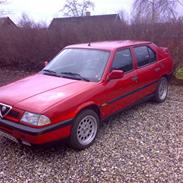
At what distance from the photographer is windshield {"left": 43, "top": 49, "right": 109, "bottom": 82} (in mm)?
4789

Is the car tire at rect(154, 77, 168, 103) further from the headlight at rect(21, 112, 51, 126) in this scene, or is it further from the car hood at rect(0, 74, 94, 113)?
the headlight at rect(21, 112, 51, 126)

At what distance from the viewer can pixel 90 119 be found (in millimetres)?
4488

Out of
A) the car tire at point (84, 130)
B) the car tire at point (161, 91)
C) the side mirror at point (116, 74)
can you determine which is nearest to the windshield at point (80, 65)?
the side mirror at point (116, 74)

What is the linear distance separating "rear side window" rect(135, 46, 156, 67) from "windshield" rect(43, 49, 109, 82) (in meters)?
A: 0.94

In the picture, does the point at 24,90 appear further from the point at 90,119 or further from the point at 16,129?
the point at 90,119

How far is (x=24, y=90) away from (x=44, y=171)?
133 centimetres

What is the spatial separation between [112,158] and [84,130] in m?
0.64

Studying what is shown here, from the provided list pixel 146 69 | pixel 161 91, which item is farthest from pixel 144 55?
pixel 161 91

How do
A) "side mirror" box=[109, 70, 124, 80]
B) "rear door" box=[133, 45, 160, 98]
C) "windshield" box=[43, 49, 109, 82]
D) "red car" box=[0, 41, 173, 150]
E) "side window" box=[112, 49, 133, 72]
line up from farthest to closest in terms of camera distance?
"rear door" box=[133, 45, 160, 98] → "side window" box=[112, 49, 133, 72] → "windshield" box=[43, 49, 109, 82] → "side mirror" box=[109, 70, 124, 80] → "red car" box=[0, 41, 173, 150]

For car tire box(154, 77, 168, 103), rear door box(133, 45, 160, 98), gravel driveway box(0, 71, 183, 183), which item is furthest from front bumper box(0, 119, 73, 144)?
car tire box(154, 77, 168, 103)

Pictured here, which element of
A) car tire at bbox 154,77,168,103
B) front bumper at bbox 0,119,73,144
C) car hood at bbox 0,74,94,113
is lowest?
car tire at bbox 154,77,168,103

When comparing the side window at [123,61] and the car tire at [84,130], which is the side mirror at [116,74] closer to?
the side window at [123,61]

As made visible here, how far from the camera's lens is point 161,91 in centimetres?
665

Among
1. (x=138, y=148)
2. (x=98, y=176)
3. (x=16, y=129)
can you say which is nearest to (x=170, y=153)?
(x=138, y=148)
